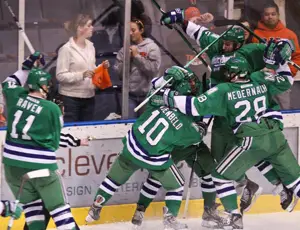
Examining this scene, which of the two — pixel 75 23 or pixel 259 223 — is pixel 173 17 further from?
pixel 259 223

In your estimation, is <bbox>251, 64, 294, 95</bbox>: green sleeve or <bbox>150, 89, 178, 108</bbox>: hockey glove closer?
<bbox>150, 89, 178, 108</bbox>: hockey glove

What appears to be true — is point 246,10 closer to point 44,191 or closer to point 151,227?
point 151,227

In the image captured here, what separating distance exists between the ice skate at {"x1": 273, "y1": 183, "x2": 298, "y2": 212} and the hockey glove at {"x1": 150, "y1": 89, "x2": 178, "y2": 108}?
94cm

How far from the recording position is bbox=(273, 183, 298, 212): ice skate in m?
6.65

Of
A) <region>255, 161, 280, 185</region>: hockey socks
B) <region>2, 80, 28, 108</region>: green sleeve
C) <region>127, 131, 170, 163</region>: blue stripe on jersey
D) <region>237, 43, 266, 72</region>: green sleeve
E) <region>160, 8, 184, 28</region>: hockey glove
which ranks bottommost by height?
<region>255, 161, 280, 185</region>: hockey socks

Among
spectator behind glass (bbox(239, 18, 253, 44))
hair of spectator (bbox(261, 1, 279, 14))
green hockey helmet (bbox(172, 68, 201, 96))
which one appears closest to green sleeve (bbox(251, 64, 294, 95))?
green hockey helmet (bbox(172, 68, 201, 96))

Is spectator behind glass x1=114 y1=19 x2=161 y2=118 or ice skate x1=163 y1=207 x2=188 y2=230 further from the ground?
spectator behind glass x1=114 y1=19 x2=161 y2=118

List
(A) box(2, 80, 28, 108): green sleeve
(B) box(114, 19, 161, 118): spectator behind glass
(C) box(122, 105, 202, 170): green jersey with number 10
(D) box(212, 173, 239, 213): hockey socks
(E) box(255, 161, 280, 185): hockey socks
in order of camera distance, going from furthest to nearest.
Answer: (B) box(114, 19, 161, 118): spectator behind glass → (E) box(255, 161, 280, 185): hockey socks → (D) box(212, 173, 239, 213): hockey socks → (C) box(122, 105, 202, 170): green jersey with number 10 → (A) box(2, 80, 28, 108): green sleeve

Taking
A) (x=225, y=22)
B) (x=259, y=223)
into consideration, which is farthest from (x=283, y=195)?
(x=225, y=22)

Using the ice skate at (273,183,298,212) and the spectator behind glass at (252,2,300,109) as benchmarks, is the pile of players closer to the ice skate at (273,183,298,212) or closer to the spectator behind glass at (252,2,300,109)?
the ice skate at (273,183,298,212)

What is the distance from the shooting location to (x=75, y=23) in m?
6.66

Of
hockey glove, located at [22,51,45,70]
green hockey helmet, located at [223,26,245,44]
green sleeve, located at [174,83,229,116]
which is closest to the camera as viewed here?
hockey glove, located at [22,51,45,70]

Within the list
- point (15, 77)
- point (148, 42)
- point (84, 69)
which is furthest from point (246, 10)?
point (15, 77)

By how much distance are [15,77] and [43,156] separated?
0.51 m
